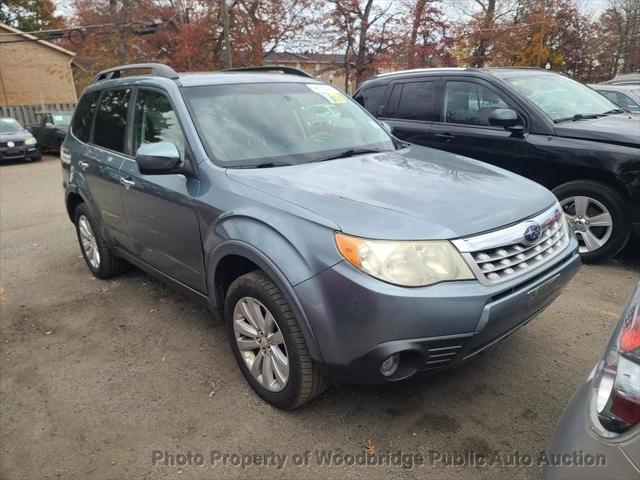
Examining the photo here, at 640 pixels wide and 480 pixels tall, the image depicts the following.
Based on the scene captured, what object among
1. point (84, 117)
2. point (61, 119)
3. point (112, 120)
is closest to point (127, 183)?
point (112, 120)

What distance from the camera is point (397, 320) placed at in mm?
2090

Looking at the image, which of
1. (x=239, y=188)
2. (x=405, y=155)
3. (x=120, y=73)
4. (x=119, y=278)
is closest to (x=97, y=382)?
(x=239, y=188)

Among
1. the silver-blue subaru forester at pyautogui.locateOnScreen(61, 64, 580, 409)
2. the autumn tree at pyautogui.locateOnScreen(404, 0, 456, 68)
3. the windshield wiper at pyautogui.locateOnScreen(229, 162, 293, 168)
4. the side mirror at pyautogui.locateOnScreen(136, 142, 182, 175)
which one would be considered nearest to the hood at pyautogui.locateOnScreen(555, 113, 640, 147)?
the silver-blue subaru forester at pyautogui.locateOnScreen(61, 64, 580, 409)

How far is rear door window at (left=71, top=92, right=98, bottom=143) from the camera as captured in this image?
4.51m

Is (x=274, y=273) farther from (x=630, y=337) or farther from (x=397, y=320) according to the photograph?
(x=630, y=337)

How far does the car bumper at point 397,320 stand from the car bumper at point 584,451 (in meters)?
0.59

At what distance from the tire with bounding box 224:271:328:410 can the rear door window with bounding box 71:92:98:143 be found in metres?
2.70

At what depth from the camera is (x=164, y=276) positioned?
11.7 ft

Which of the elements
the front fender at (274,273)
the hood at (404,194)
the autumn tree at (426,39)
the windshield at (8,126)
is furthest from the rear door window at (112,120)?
the autumn tree at (426,39)

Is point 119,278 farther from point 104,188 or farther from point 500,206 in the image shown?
point 500,206

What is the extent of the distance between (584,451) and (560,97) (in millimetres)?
4741

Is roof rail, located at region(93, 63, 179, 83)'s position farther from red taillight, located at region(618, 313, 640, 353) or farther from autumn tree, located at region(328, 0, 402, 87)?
autumn tree, located at region(328, 0, 402, 87)

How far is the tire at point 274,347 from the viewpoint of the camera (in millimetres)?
2396

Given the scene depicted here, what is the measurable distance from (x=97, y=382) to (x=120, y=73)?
9.27ft
